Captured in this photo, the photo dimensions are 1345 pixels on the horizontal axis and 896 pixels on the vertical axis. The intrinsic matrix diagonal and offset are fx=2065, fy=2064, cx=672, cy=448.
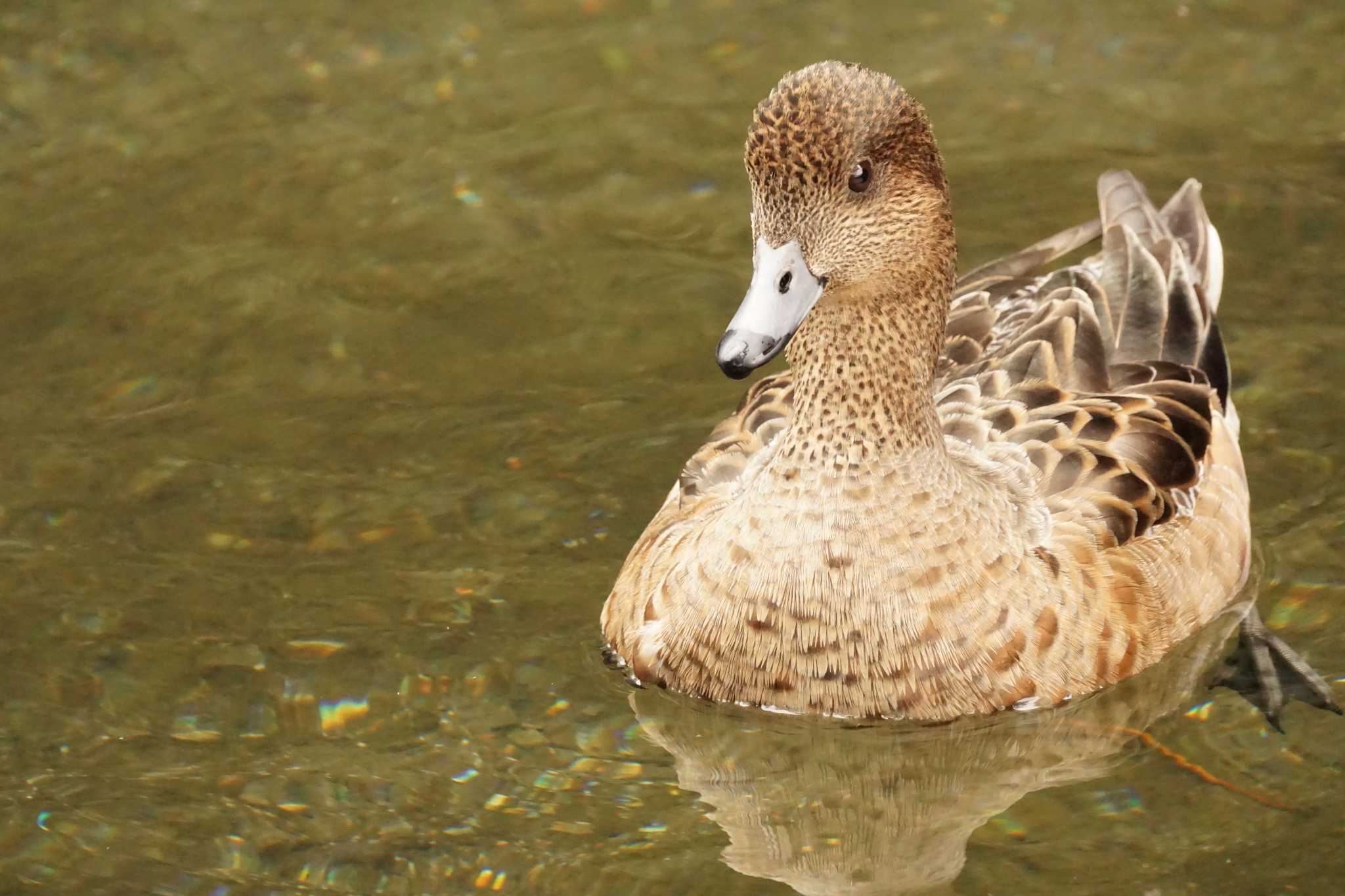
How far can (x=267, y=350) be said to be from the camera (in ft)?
26.3

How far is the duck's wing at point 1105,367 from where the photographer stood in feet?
20.5

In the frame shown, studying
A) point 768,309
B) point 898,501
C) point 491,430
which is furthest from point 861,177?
point 491,430

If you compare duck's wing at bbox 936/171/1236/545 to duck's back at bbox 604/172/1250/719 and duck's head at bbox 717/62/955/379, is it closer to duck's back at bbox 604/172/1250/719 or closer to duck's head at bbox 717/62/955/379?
duck's back at bbox 604/172/1250/719

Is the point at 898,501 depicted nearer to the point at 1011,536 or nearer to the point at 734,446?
the point at 1011,536

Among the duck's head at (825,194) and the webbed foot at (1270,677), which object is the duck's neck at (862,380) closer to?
the duck's head at (825,194)

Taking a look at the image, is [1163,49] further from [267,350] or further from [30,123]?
[30,123]

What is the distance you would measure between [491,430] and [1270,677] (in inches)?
114

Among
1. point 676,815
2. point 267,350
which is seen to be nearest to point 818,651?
point 676,815

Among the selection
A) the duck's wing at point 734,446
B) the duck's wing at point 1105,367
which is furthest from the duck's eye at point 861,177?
the duck's wing at point 1105,367

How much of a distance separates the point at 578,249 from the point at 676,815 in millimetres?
3423

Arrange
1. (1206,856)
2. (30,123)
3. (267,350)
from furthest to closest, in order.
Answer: (30,123) → (267,350) → (1206,856)

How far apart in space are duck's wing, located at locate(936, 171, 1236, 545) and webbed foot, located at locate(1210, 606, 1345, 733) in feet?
1.68

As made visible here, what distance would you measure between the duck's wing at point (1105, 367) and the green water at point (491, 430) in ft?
1.82

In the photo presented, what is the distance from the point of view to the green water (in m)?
5.73
